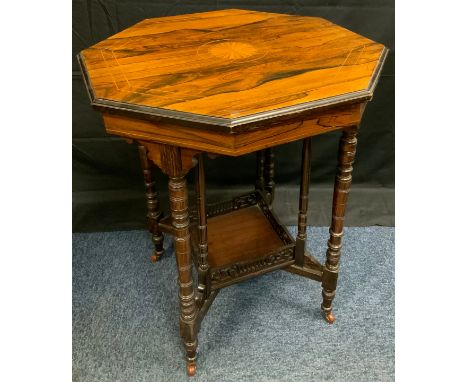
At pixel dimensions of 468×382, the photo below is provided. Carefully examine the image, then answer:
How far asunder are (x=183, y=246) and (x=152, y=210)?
0.61m

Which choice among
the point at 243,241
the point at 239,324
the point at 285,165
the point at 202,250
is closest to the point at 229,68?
the point at 202,250

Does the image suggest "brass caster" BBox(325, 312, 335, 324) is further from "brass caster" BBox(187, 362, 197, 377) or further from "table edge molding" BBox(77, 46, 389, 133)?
"table edge molding" BBox(77, 46, 389, 133)

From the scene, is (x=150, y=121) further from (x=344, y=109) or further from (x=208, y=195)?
(x=208, y=195)

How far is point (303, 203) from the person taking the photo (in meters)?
1.59

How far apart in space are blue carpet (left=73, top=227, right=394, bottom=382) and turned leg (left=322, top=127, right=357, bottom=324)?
Result: 0.43 feet

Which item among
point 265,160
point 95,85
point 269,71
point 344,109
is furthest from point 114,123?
point 265,160

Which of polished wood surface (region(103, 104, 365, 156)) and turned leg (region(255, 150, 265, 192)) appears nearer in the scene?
polished wood surface (region(103, 104, 365, 156))

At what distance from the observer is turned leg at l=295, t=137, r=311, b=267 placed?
1.46m

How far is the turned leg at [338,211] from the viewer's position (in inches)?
52.4

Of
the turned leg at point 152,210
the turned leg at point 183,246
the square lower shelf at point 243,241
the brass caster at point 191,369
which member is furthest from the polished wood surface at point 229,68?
the brass caster at point 191,369

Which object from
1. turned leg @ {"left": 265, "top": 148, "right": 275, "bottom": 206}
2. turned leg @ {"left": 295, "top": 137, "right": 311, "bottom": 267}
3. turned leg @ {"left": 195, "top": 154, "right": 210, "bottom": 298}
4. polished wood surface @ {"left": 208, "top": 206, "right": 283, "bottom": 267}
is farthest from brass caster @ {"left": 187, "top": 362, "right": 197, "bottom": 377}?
turned leg @ {"left": 265, "top": 148, "right": 275, "bottom": 206}

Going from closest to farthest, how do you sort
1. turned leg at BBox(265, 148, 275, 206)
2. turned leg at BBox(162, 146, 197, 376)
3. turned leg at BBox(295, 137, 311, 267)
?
turned leg at BBox(162, 146, 197, 376) < turned leg at BBox(295, 137, 311, 267) < turned leg at BBox(265, 148, 275, 206)

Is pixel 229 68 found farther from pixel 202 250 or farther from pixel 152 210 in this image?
pixel 152 210

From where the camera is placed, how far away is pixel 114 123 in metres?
1.15
